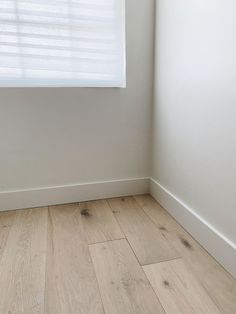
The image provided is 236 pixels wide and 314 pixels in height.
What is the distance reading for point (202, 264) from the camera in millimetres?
1094

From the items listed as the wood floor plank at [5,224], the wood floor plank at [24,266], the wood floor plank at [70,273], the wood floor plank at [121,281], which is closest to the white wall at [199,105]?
the wood floor plank at [121,281]

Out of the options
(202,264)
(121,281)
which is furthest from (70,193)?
(202,264)

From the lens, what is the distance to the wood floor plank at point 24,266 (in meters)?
0.89

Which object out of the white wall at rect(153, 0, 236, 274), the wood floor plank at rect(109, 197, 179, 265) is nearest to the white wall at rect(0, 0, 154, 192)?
the white wall at rect(153, 0, 236, 274)

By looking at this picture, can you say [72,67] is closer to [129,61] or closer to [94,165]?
[129,61]

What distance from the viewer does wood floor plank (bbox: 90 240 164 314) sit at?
873 mm

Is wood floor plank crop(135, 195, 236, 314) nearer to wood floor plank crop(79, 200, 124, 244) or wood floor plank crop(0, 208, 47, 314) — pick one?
wood floor plank crop(79, 200, 124, 244)

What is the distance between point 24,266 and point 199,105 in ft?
3.83

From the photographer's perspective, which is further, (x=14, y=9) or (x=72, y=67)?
(x=72, y=67)

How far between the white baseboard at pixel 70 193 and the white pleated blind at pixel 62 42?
734 millimetres

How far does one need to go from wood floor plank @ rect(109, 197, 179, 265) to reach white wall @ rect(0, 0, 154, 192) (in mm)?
256

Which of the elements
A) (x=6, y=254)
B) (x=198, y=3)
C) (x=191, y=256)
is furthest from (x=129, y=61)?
(x=6, y=254)

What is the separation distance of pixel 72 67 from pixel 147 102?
596 millimetres

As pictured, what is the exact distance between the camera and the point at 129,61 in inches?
65.7
